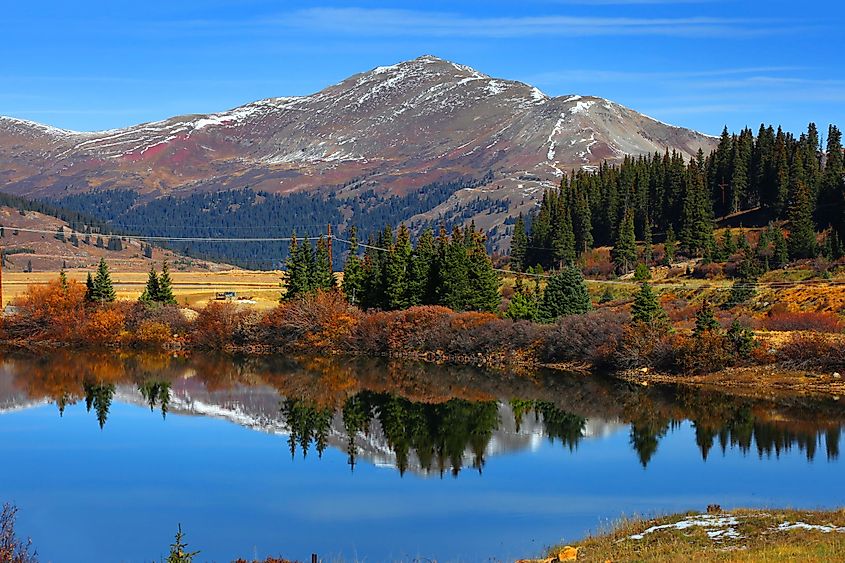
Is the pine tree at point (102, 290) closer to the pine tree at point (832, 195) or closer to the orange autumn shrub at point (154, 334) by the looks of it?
the orange autumn shrub at point (154, 334)

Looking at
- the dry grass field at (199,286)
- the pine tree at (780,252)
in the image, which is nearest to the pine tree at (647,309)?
the pine tree at (780,252)

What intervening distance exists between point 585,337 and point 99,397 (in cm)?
3091

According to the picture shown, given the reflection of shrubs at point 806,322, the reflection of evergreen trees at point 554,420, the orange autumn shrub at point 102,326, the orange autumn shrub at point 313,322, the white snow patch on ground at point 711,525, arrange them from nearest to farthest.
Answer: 1. the white snow patch on ground at point 711,525
2. the reflection of evergreen trees at point 554,420
3. the reflection of shrubs at point 806,322
4. the orange autumn shrub at point 313,322
5. the orange autumn shrub at point 102,326

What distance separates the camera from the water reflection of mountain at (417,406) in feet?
160

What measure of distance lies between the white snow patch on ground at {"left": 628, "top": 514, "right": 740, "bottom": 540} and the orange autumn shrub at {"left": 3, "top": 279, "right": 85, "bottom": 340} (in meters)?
72.6

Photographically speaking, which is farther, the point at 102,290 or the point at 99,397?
the point at 102,290

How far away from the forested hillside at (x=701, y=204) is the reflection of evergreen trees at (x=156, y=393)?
51.4 metres

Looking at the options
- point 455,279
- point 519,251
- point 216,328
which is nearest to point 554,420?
point 455,279

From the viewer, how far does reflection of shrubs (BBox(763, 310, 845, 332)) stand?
68625 millimetres

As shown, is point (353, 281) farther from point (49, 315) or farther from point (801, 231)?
point (801, 231)

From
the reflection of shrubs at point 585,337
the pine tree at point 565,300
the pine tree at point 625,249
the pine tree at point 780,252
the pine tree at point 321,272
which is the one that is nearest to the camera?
the reflection of shrubs at point 585,337

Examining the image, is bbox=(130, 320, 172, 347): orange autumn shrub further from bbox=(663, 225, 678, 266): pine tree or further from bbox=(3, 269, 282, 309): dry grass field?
bbox=(663, 225, 678, 266): pine tree

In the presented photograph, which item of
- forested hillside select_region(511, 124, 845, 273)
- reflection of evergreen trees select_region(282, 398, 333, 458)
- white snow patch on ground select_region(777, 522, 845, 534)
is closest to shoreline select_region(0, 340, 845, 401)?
reflection of evergreen trees select_region(282, 398, 333, 458)

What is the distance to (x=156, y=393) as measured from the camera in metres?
66.8
